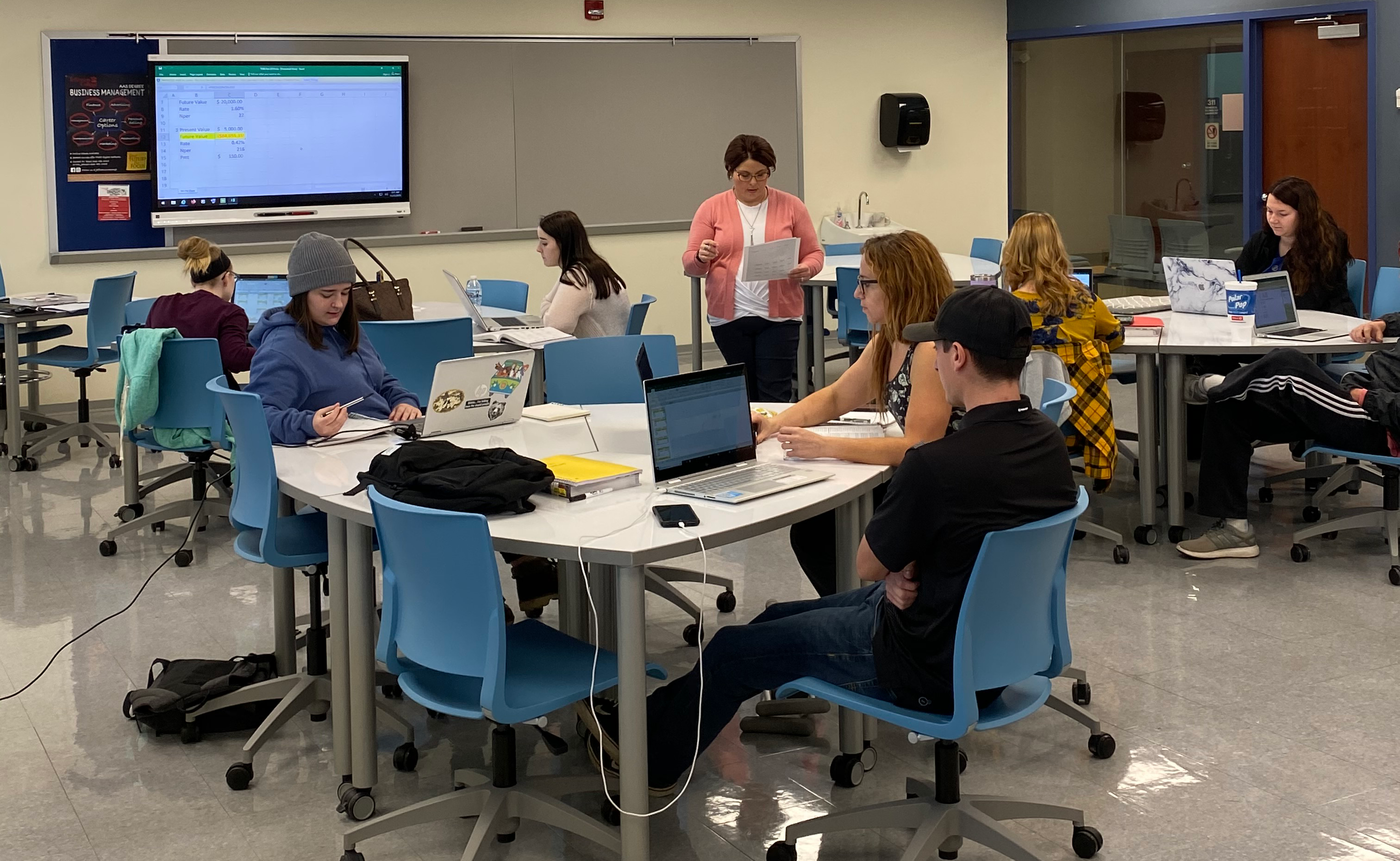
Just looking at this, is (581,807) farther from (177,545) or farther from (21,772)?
(177,545)

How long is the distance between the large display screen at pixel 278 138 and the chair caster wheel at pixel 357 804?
6013 millimetres

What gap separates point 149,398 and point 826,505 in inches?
132

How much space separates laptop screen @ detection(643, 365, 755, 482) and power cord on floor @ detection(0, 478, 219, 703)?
2.12 meters

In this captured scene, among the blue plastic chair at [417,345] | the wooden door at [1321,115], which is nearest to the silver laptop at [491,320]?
the blue plastic chair at [417,345]

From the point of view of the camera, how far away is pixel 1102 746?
3596 mm

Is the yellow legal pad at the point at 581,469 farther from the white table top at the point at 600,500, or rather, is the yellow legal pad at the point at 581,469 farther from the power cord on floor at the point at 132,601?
the power cord on floor at the point at 132,601

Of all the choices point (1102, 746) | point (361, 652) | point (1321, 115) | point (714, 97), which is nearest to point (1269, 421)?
point (1102, 746)

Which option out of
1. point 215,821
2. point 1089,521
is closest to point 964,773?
point 215,821

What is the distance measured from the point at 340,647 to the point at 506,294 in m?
4.07

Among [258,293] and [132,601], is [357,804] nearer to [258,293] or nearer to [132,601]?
[132,601]

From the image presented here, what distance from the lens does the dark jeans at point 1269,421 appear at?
509 centimetres

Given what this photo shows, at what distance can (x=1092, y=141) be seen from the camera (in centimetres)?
1062

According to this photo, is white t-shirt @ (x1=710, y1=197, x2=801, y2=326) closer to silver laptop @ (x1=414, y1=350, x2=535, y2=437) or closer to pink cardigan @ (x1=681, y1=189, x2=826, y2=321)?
pink cardigan @ (x1=681, y1=189, x2=826, y2=321)

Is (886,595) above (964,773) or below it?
above
